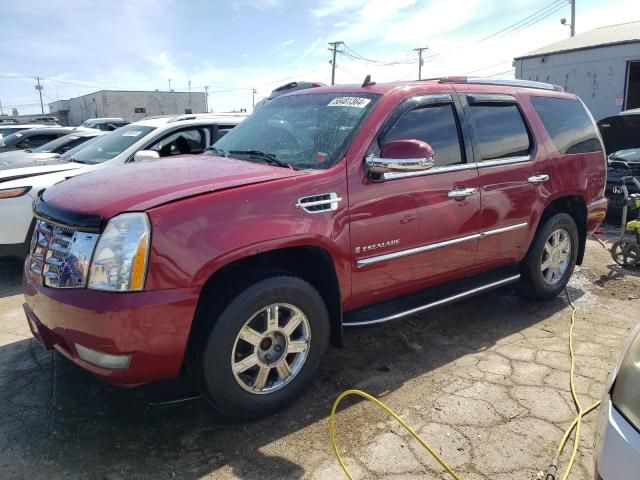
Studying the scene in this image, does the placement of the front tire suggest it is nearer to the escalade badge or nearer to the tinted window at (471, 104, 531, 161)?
the escalade badge

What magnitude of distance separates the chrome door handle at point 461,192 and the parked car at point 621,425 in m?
1.78

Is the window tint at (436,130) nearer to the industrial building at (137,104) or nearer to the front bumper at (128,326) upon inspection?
the front bumper at (128,326)

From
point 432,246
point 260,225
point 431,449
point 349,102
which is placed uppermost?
point 349,102

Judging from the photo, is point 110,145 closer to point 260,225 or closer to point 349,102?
point 349,102

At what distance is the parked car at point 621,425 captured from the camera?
165 centimetres

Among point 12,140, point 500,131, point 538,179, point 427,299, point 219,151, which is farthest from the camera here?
point 12,140

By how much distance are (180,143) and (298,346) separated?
4.14 m

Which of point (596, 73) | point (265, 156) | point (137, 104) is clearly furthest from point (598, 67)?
point (137, 104)

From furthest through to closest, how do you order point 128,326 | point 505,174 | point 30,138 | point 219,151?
point 30,138 → point 505,174 → point 219,151 → point 128,326

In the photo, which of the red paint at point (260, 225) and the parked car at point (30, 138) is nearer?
the red paint at point (260, 225)

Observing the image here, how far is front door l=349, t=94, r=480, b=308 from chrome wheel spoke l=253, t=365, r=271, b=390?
73cm

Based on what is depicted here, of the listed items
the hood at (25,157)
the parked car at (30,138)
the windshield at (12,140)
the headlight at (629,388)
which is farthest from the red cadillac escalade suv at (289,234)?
the windshield at (12,140)

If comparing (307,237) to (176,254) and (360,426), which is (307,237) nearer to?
(176,254)

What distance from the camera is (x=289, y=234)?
2762mm
